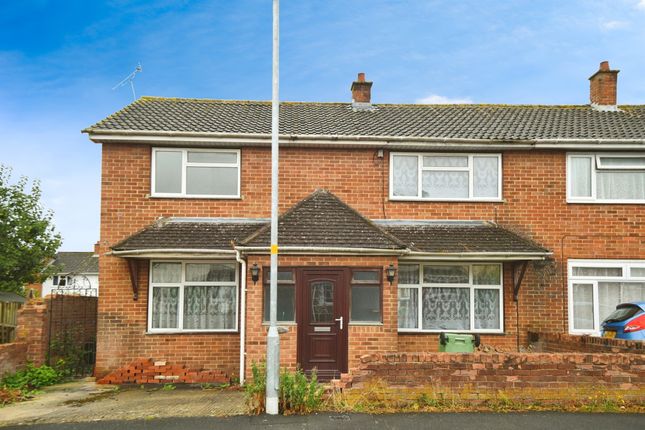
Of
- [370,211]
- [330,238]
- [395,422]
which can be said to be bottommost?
[395,422]

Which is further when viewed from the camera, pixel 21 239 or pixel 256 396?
pixel 21 239

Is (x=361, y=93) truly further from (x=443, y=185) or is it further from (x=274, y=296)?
(x=274, y=296)

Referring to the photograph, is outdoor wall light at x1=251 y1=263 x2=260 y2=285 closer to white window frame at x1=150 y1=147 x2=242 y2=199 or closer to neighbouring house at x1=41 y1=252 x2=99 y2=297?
white window frame at x1=150 y1=147 x2=242 y2=199

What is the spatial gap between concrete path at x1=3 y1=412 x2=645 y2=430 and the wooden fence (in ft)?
19.7

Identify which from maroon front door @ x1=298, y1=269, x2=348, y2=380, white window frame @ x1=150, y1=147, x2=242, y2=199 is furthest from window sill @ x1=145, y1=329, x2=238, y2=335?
white window frame @ x1=150, y1=147, x2=242, y2=199

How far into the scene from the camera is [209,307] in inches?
527

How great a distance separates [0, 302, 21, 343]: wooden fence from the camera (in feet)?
45.4

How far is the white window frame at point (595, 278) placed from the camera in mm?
13633

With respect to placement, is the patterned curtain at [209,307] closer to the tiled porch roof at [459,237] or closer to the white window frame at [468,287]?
the white window frame at [468,287]

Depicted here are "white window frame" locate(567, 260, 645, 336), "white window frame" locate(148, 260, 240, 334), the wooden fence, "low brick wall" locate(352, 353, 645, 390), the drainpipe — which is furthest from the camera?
the wooden fence

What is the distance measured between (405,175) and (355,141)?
1.41 meters

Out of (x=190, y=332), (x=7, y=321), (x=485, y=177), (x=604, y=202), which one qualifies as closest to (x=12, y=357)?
(x=7, y=321)

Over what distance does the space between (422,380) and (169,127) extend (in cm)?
815

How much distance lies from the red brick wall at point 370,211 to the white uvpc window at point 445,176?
0.21 meters
